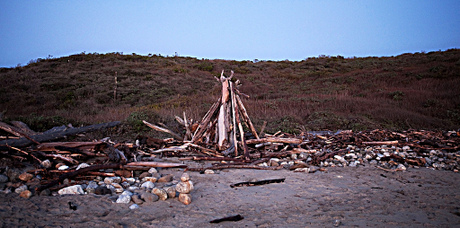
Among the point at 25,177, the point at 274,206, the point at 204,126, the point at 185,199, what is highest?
the point at 204,126

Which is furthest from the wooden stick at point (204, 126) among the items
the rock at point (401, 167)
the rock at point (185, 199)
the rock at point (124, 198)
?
the rock at point (401, 167)

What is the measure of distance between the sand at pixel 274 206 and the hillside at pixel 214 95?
6.17 m

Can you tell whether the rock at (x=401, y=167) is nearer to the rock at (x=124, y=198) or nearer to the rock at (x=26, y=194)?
the rock at (x=124, y=198)

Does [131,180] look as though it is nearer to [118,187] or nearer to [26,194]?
[118,187]

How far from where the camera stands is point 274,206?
10.1ft

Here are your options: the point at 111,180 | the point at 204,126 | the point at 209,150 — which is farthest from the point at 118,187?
the point at 204,126

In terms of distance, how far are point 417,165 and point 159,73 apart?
86.8 ft

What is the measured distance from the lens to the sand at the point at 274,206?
97.9 inches

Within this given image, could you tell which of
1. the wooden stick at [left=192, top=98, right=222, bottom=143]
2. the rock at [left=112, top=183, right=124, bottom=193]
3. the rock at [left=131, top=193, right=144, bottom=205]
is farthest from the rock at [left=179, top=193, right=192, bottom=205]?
the wooden stick at [left=192, top=98, right=222, bottom=143]

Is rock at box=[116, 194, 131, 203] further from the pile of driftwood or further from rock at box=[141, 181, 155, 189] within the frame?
the pile of driftwood

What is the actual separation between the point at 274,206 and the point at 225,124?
3268 mm

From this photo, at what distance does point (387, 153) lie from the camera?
591 cm

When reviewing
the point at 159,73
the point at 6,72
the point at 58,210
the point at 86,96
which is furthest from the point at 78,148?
the point at 6,72

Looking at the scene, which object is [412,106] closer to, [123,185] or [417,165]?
[417,165]
